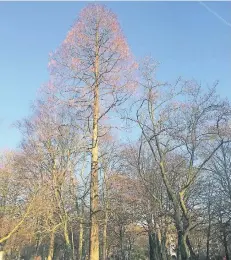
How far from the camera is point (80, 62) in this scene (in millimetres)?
13289

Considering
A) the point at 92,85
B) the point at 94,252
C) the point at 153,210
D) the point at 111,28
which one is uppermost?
the point at 111,28

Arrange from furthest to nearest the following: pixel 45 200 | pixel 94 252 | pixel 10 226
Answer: pixel 10 226
pixel 45 200
pixel 94 252

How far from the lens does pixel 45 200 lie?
20.1m

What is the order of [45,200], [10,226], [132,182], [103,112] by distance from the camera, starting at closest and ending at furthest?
[103,112] → [45,200] → [132,182] → [10,226]

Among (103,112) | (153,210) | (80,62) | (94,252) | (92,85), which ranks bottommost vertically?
(94,252)

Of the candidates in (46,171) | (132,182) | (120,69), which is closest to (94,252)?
(120,69)

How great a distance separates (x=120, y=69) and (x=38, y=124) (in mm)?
8695

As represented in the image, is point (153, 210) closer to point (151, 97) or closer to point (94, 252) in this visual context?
point (151, 97)

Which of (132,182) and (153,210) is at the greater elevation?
(132,182)

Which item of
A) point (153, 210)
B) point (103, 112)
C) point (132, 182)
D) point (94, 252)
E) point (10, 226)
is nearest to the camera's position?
point (94, 252)

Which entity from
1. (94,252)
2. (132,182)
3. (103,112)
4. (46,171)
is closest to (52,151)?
(46,171)

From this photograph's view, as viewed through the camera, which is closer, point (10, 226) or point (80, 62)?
point (80, 62)

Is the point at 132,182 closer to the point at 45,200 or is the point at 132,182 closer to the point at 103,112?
the point at 45,200

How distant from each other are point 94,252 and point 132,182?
13.4 m
